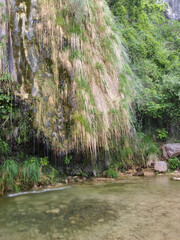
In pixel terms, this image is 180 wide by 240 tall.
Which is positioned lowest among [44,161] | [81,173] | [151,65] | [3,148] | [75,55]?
[81,173]

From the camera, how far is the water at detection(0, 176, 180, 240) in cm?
227

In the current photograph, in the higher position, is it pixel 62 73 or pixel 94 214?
pixel 62 73

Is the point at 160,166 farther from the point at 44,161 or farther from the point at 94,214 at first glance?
the point at 94,214

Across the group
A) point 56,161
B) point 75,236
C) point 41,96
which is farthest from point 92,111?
point 75,236

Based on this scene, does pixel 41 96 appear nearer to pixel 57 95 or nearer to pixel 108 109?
pixel 57 95

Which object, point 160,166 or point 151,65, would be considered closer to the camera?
point 160,166

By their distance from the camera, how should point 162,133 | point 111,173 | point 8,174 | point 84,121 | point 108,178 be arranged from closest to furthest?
1. point 8,174
2. point 84,121
3. point 108,178
4. point 111,173
5. point 162,133

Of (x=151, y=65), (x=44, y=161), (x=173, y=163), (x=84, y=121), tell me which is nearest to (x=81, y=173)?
(x=44, y=161)

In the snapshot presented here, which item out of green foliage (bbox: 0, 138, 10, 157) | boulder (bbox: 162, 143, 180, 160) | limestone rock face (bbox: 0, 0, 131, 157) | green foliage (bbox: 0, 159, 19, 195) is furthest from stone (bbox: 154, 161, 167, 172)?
green foliage (bbox: 0, 138, 10, 157)

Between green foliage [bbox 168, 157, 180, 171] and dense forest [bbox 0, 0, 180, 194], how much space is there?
0.67 meters

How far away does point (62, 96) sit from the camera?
4629 millimetres

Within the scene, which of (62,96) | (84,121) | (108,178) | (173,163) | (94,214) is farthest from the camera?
(173,163)

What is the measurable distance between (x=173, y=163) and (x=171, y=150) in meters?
0.45

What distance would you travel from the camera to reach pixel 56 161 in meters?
5.23
